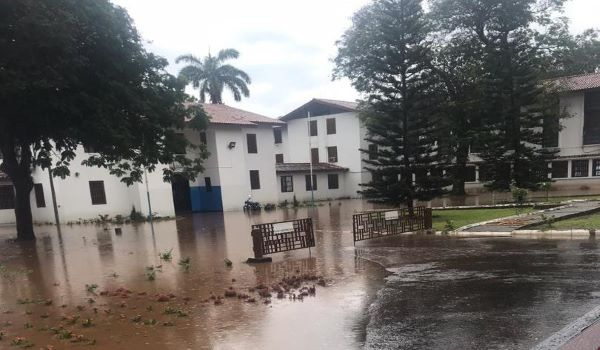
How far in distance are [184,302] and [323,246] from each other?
6.21 meters

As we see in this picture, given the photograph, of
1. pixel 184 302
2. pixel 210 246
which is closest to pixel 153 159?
pixel 210 246

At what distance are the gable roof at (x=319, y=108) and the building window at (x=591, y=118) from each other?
18647 mm

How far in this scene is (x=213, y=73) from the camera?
40562mm

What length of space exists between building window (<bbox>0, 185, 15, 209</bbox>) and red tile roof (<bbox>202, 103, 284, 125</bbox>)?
14571mm

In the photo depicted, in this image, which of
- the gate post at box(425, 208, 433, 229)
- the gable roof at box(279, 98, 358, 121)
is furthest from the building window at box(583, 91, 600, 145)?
the gate post at box(425, 208, 433, 229)

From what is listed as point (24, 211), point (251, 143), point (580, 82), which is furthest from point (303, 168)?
point (24, 211)

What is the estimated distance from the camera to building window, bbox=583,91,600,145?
110 feet

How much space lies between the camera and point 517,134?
25.9 meters

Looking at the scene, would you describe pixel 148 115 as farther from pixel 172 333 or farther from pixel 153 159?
pixel 172 333

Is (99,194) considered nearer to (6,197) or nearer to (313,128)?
(6,197)

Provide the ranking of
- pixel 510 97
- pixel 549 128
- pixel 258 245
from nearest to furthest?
pixel 258 245, pixel 510 97, pixel 549 128

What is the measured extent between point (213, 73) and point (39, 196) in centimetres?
1812

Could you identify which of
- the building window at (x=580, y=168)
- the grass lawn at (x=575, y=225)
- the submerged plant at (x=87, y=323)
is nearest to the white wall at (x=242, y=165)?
the grass lawn at (x=575, y=225)

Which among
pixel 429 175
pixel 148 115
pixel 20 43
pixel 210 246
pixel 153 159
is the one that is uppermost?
pixel 20 43
